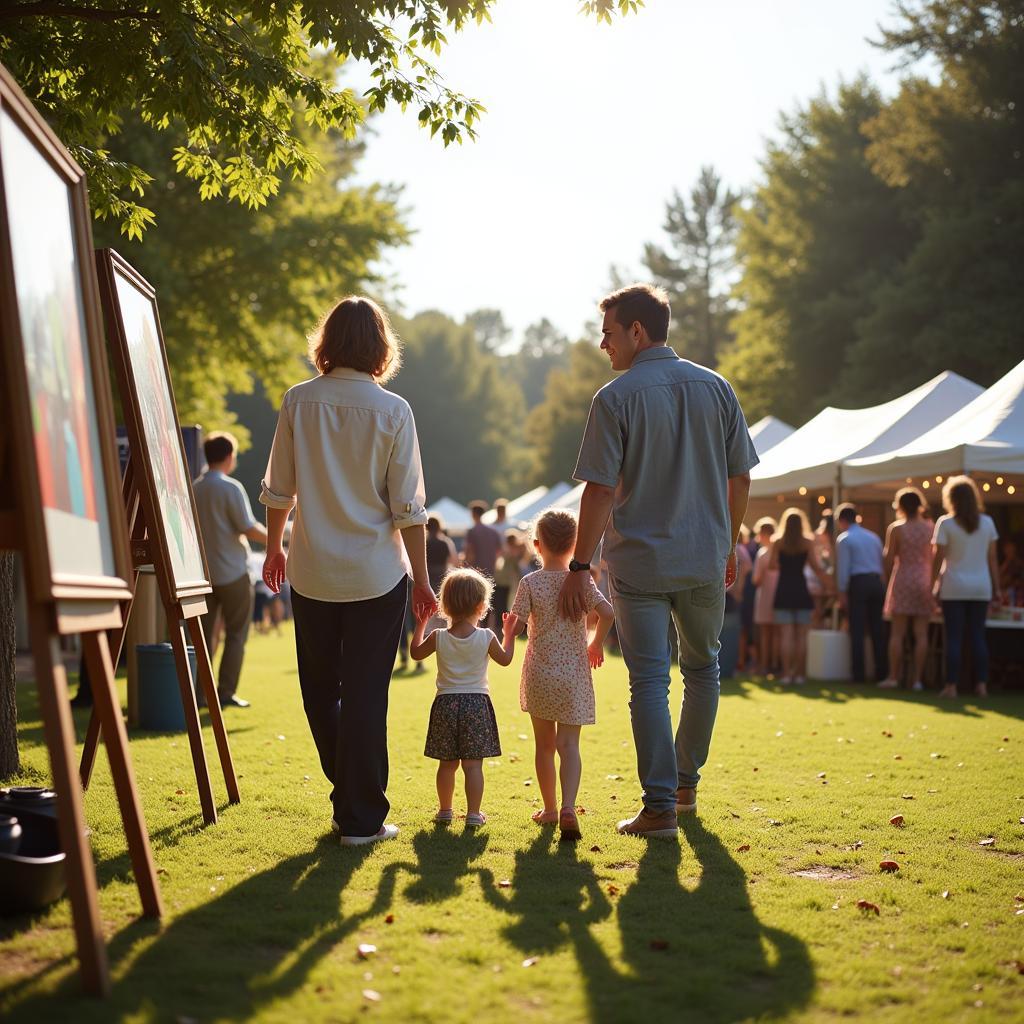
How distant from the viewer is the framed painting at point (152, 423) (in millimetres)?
5297

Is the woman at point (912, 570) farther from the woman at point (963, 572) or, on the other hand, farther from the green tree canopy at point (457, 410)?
the green tree canopy at point (457, 410)

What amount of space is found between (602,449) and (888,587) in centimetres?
947

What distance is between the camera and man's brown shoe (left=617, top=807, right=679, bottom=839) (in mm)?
5465

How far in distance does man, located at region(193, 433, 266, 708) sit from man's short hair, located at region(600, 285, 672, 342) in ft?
15.7

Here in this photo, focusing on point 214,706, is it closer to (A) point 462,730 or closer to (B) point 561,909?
(A) point 462,730

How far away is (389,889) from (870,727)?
6.37 meters

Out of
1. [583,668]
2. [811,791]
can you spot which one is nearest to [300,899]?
[583,668]

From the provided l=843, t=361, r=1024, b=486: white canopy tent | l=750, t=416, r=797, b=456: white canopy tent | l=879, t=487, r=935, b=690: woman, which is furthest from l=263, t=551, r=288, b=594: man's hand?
l=750, t=416, r=797, b=456: white canopy tent

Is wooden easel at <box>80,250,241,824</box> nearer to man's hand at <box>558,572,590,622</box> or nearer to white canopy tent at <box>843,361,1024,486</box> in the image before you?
man's hand at <box>558,572,590,622</box>

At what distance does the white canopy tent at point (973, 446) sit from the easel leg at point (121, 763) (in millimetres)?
10606

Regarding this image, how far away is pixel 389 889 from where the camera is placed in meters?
4.49

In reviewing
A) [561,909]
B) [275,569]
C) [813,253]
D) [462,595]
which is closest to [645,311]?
[462,595]

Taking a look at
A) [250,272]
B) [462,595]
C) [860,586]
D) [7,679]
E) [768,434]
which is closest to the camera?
[462,595]

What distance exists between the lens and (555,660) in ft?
18.8
